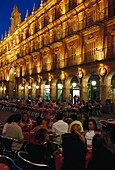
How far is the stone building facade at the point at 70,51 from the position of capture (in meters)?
16.4

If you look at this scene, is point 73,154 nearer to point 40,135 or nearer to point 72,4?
point 40,135

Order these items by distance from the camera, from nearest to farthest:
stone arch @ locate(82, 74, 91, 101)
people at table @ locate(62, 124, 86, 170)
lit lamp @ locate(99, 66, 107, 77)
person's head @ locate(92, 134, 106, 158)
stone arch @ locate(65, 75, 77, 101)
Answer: person's head @ locate(92, 134, 106, 158) < people at table @ locate(62, 124, 86, 170) < lit lamp @ locate(99, 66, 107, 77) < stone arch @ locate(82, 74, 91, 101) < stone arch @ locate(65, 75, 77, 101)

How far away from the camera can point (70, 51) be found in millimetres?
21281

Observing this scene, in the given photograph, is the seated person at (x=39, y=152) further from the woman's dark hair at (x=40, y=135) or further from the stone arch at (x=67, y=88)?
the stone arch at (x=67, y=88)

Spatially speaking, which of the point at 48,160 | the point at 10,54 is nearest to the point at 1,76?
the point at 10,54

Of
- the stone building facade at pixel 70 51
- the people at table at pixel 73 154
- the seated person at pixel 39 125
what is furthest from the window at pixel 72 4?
the people at table at pixel 73 154

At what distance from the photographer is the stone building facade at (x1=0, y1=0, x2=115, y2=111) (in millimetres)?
16375

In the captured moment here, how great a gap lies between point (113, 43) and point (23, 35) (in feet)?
74.6

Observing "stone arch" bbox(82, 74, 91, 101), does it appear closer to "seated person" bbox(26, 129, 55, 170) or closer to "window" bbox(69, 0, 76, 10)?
"window" bbox(69, 0, 76, 10)

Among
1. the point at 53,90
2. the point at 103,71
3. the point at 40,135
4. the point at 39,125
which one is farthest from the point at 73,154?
the point at 53,90

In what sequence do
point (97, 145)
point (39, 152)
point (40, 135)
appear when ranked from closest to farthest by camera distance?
point (97, 145) < point (39, 152) < point (40, 135)

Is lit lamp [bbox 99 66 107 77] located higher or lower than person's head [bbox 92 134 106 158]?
higher

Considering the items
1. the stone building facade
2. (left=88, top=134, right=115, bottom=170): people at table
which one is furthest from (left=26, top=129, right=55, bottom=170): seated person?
the stone building facade

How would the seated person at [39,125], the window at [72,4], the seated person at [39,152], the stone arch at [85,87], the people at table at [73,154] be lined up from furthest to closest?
1. the window at [72,4]
2. the stone arch at [85,87]
3. the seated person at [39,125]
4. the seated person at [39,152]
5. the people at table at [73,154]
